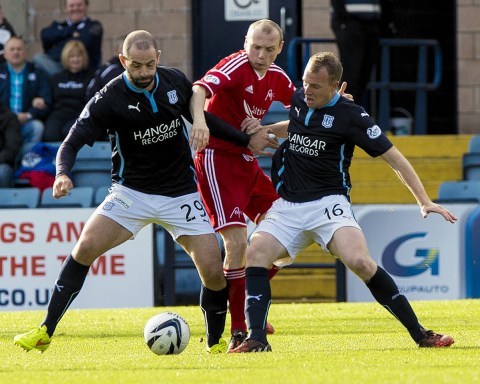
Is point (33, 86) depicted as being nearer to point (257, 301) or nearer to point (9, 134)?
point (9, 134)

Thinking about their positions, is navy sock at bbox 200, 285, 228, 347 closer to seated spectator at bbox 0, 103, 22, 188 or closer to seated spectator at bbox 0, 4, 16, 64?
seated spectator at bbox 0, 103, 22, 188

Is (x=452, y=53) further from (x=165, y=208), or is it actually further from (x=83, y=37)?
(x=165, y=208)

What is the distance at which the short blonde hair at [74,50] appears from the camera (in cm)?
1526

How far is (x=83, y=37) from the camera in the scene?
1560cm

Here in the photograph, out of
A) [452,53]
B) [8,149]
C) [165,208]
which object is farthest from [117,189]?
[452,53]

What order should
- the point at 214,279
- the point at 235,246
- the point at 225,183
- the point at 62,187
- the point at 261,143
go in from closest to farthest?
the point at 62,187 → the point at 214,279 → the point at 261,143 → the point at 235,246 → the point at 225,183

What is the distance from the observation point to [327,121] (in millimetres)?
8172

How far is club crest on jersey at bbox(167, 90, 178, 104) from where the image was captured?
8.29 m

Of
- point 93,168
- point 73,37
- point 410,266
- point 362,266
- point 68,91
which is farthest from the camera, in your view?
point 73,37

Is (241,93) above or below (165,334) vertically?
above

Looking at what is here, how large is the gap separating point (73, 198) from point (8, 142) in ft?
3.97

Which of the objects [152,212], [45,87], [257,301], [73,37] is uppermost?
[73,37]

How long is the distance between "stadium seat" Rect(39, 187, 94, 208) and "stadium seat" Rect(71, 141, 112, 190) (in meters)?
0.68

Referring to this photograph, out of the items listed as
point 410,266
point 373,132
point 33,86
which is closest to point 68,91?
point 33,86
